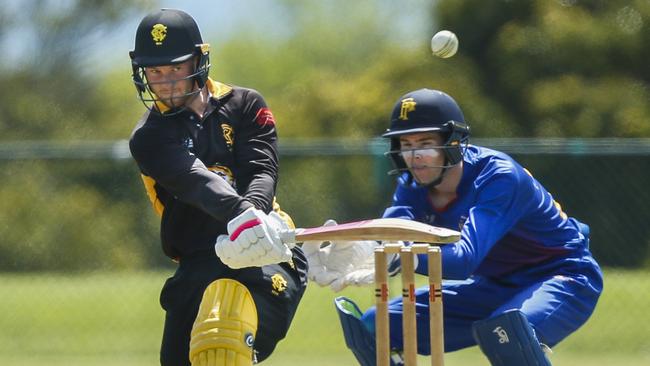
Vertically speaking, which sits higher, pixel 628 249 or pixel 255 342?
pixel 255 342

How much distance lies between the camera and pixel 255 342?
4.41 metres

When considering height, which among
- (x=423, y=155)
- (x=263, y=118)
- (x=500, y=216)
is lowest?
(x=500, y=216)

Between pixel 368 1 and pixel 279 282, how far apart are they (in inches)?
1040

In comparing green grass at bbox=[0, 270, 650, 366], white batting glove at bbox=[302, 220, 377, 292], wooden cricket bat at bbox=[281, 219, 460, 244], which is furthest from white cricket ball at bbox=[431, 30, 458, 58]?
green grass at bbox=[0, 270, 650, 366]

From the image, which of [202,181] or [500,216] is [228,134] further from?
[500,216]

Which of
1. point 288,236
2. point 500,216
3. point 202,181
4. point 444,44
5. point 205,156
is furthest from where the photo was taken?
point 444,44

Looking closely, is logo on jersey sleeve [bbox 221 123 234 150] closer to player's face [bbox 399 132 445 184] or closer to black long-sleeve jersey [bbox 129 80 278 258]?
black long-sleeve jersey [bbox 129 80 278 258]

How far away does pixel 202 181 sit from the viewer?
14.3 ft

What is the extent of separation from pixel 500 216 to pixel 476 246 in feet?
0.71

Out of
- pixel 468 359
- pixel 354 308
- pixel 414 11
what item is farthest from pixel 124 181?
pixel 414 11

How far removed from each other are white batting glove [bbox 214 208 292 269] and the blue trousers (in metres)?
1.26

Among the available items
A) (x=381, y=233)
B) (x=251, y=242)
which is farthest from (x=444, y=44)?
(x=251, y=242)

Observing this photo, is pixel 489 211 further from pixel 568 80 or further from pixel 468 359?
pixel 568 80

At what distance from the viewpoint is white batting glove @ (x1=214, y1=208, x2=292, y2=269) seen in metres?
4.00
